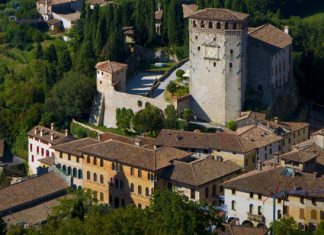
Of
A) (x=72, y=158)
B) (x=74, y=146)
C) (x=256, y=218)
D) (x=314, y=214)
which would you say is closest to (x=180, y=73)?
(x=74, y=146)

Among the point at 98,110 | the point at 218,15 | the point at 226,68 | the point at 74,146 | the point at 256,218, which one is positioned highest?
the point at 218,15

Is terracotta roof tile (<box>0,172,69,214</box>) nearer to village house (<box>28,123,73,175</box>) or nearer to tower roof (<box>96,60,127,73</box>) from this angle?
village house (<box>28,123,73,175</box>)

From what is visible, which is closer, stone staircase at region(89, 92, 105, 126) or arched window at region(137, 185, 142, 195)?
arched window at region(137, 185, 142, 195)

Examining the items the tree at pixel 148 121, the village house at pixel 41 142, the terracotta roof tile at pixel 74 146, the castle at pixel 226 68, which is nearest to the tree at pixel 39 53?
the village house at pixel 41 142

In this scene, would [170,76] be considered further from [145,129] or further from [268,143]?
[268,143]

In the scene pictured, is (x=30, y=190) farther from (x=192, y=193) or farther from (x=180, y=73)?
(x=180, y=73)

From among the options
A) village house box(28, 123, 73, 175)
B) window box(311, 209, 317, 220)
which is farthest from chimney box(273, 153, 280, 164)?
village house box(28, 123, 73, 175)
